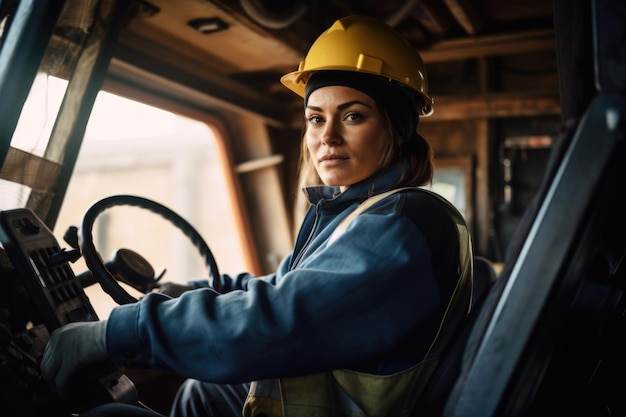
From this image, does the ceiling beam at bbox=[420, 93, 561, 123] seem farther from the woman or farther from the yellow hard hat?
the woman

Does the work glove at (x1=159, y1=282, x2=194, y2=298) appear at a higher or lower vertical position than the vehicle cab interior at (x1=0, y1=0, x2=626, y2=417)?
lower

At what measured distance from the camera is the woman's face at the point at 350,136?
1603 mm

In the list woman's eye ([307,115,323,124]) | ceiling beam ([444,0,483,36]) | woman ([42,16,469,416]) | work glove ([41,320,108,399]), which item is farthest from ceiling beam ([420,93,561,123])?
work glove ([41,320,108,399])

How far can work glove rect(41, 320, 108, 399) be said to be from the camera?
118 centimetres

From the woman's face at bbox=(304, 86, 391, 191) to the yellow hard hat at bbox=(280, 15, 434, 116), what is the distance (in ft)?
0.31

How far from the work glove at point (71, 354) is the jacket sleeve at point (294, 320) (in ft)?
0.10

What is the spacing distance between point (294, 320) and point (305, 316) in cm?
2

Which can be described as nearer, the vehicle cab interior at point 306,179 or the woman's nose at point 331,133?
the vehicle cab interior at point 306,179

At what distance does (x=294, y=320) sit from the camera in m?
1.11

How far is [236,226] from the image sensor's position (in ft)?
17.0

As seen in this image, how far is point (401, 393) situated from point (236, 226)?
404 centimetres

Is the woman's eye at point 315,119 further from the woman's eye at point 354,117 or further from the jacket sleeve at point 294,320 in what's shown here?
the jacket sleeve at point 294,320

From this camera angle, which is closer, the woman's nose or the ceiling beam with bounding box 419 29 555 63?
the woman's nose

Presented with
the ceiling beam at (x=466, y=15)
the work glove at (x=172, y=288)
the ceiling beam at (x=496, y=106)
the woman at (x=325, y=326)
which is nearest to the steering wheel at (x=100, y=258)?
the work glove at (x=172, y=288)
